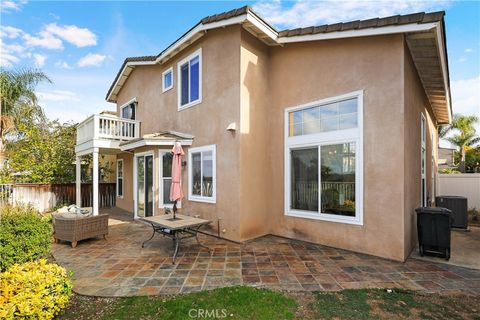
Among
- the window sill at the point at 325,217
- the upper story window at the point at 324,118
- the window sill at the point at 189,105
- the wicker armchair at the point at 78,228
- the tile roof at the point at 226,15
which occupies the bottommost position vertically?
the wicker armchair at the point at 78,228

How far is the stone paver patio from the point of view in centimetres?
447

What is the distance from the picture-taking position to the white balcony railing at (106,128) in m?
10.5

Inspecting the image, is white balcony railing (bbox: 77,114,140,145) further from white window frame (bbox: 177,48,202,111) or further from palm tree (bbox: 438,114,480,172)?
palm tree (bbox: 438,114,480,172)

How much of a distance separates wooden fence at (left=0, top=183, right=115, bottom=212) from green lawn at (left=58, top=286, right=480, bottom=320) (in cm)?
1062

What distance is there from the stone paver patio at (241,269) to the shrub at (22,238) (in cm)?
94

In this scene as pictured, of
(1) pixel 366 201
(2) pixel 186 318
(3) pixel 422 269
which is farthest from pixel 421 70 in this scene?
(2) pixel 186 318

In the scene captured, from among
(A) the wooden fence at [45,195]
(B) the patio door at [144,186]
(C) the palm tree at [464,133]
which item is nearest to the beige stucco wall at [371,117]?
(B) the patio door at [144,186]

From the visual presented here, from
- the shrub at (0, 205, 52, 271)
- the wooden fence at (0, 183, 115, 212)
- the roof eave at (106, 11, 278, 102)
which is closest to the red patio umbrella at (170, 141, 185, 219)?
the shrub at (0, 205, 52, 271)

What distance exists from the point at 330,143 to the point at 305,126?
1001 millimetres

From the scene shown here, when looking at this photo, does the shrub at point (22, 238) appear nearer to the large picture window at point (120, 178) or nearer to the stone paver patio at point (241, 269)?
the stone paver patio at point (241, 269)

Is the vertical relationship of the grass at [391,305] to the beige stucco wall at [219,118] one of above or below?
below

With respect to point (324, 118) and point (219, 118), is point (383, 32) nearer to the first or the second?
point (324, 118)

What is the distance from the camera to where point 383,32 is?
5598 millimetres

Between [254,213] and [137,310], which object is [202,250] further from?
[137,310]
